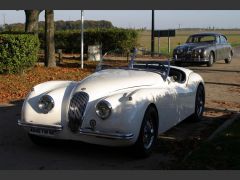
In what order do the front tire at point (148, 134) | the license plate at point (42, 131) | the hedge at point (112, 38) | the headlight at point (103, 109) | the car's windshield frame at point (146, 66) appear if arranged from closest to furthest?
the headlight at point (103, 109) → the front tire at point (148, 134) → the license plate at point (42, 131) → the car's windshield frame at point (146, 66) → the hedge at point (112, 38)

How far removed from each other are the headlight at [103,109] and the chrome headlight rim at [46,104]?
2.42 ft

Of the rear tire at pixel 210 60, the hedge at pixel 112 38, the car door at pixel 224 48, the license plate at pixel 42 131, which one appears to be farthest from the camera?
the hedge at pixel 112 38

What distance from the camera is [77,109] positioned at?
592cm

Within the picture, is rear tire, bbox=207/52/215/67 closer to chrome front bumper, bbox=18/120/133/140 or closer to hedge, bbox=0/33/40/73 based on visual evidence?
hedge, bbox=0/33/40/73

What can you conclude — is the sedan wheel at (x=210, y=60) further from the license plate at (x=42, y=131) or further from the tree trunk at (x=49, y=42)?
the license plate at (x=42, y=131)

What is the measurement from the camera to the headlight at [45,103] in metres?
6.06

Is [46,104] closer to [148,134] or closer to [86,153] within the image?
[86,153]

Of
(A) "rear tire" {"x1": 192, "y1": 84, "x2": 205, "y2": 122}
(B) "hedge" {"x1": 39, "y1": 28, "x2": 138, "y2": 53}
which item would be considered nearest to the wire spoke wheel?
(A) "rear tire" {"x1": 192, "y1": 84, "x2": 205, "y2": 122}

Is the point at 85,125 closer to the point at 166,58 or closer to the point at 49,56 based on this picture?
the point at 166,58

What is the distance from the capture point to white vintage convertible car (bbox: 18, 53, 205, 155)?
5.64 m

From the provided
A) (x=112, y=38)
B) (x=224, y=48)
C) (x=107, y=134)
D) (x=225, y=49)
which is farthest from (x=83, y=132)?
A: (x=112, y=38)

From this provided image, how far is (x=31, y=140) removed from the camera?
21.6ft

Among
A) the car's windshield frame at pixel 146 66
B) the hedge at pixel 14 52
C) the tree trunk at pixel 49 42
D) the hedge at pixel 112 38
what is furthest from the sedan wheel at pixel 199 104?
the hedge at pixel 112 38

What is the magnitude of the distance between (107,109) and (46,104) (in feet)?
3.19
